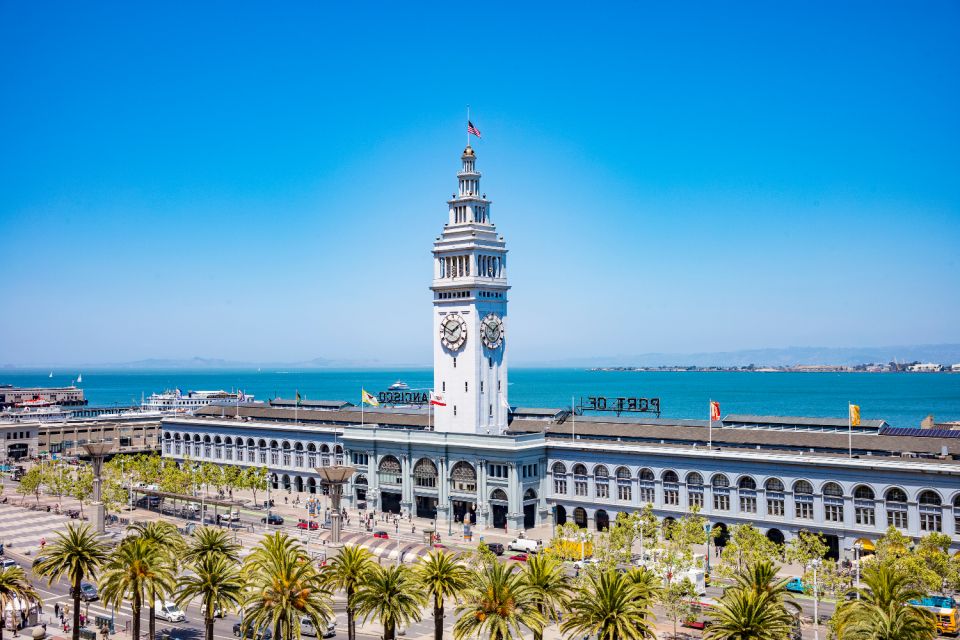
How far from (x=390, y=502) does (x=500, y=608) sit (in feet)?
236

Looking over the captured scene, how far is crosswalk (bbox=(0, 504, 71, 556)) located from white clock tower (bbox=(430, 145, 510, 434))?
159ft

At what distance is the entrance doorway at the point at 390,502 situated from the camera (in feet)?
394

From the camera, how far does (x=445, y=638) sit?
222 ft

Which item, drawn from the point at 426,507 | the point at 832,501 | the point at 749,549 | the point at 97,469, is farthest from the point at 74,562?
the point at 832,501

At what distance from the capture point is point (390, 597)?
54.2 metres

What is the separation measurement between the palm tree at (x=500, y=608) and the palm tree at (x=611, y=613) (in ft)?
8.10

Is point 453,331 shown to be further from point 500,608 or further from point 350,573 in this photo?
point 500,608

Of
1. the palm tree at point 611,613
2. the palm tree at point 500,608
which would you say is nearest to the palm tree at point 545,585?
the palm tree at point 500,608

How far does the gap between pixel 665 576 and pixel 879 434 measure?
112 ft

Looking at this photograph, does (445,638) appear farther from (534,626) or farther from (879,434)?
(879,434)

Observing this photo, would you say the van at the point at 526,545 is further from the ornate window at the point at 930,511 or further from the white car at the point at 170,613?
the ornate window at the point at 930,511

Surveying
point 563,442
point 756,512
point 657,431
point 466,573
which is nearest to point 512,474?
point 563,442

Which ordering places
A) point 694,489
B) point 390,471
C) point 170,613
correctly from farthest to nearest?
point 390,471 → point 694,489 → point 170,613

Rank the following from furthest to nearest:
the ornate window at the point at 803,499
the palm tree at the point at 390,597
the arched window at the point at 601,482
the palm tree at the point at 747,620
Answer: the arched window at the point at 601,482 → the ornate window at the point at 803,499 → the palm tree at the point at 390,597 → the palm tree at the point at 747,620
